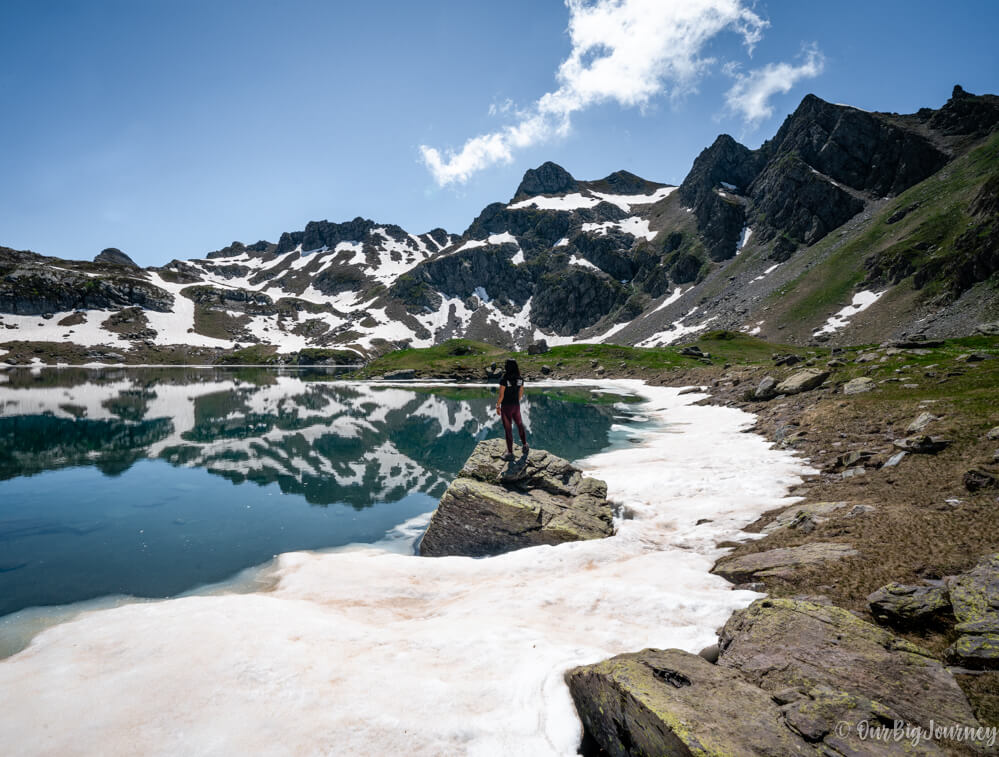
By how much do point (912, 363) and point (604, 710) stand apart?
41.4 m

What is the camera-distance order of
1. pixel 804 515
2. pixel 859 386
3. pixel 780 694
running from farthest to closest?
pixel 859 386 → pixel 804 515 → pixel 780 694

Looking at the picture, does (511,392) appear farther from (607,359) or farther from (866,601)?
(607,359)

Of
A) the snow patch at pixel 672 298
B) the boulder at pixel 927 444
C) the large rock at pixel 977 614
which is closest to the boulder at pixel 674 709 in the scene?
the large rock at pixel 977 614

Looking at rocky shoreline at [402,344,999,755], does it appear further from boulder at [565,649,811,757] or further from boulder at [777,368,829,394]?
boulder at [777,368,829,394]

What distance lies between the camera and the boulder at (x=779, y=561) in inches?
362

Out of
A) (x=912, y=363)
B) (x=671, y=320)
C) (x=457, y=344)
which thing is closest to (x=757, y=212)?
(x=671, y=320)

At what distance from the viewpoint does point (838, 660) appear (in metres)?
5.80

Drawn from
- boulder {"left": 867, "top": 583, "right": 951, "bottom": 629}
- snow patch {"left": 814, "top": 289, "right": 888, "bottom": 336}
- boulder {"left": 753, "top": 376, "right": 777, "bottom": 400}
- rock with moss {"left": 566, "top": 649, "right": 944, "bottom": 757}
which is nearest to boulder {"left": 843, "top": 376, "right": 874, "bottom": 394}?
boulder {"left": 753, "top": 376, "right": 777, "bottom": 400}

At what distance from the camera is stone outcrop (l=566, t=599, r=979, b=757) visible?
4.66 m

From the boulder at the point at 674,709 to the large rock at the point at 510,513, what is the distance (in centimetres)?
786

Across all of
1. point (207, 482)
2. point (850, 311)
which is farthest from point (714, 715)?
point (850, 311)

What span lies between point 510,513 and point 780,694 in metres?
9.99

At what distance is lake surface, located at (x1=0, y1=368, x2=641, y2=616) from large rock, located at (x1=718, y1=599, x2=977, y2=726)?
41.4 ft

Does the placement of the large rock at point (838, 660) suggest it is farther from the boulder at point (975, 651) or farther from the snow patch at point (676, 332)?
the snow patch at point (676, 332)
